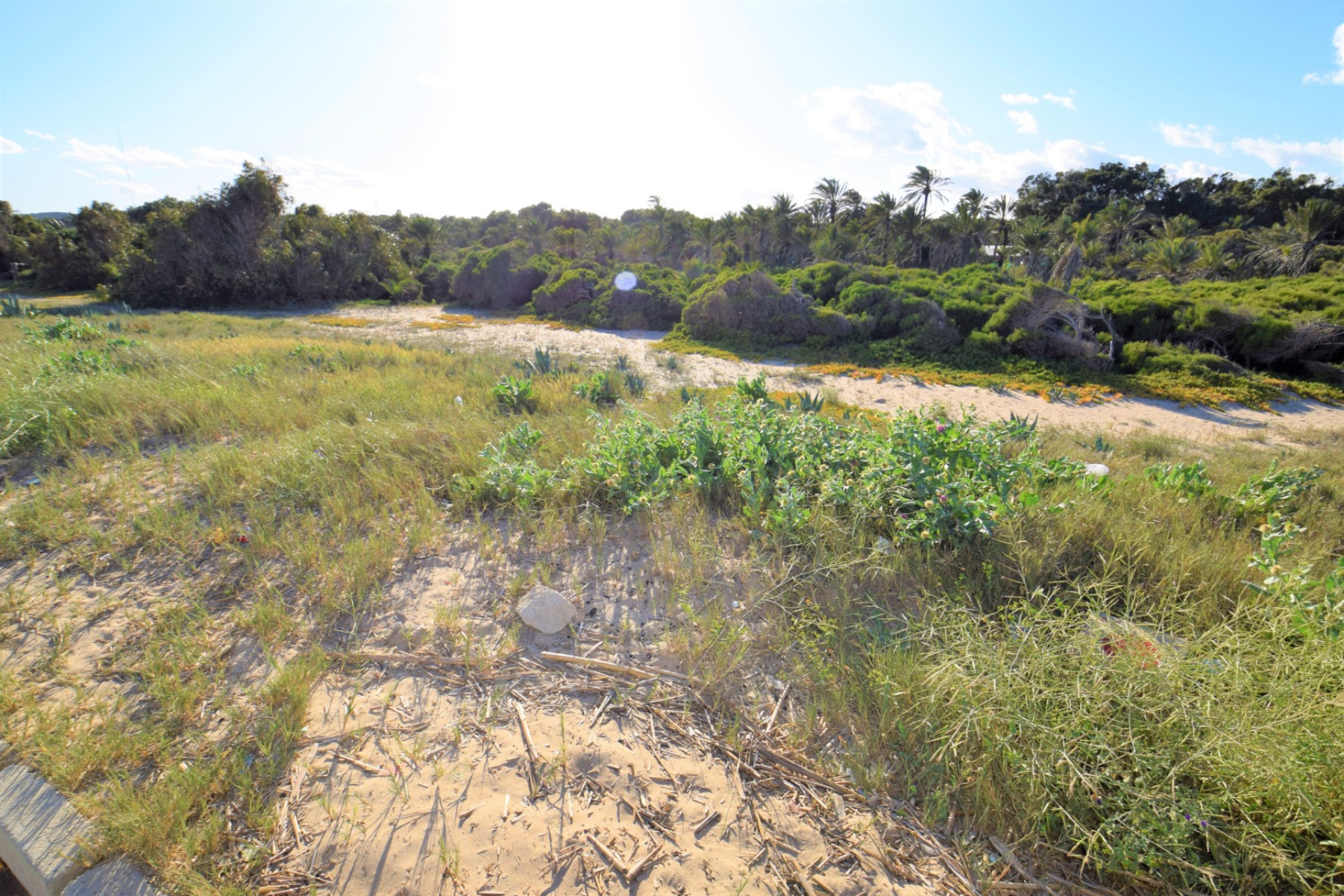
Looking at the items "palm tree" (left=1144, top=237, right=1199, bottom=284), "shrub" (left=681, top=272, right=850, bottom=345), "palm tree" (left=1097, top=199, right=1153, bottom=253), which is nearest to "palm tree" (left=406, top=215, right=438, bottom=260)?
"shrub" (left=681, top=272, right=850, bottom=345)

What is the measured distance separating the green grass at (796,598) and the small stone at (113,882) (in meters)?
0.06

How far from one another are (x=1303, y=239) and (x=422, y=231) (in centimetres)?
5058

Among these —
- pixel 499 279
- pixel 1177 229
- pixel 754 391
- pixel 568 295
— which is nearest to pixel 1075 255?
pixel 1177 229

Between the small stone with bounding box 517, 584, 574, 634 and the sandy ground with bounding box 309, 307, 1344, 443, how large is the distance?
20.0 ft

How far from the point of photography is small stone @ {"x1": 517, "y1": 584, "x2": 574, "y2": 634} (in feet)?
9.30

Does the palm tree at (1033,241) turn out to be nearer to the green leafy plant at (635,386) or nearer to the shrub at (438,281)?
the green leafy plant at (635,386)

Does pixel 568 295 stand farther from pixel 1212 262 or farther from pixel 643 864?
pixel 1212 262

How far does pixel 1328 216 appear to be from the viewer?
2428cm

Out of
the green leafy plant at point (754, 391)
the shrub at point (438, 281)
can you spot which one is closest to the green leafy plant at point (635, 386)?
the green leafy plant at point (754, 391)

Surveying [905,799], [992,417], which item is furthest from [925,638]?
[992,417]

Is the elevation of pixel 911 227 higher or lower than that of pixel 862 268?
higher

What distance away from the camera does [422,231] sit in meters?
41.3

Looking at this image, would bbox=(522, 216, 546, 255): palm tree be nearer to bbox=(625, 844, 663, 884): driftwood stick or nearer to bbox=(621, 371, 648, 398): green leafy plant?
bbox=(621, 371, 648, 398): green leafy plant

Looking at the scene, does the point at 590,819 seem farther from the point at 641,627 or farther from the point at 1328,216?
the point at 1328,216
